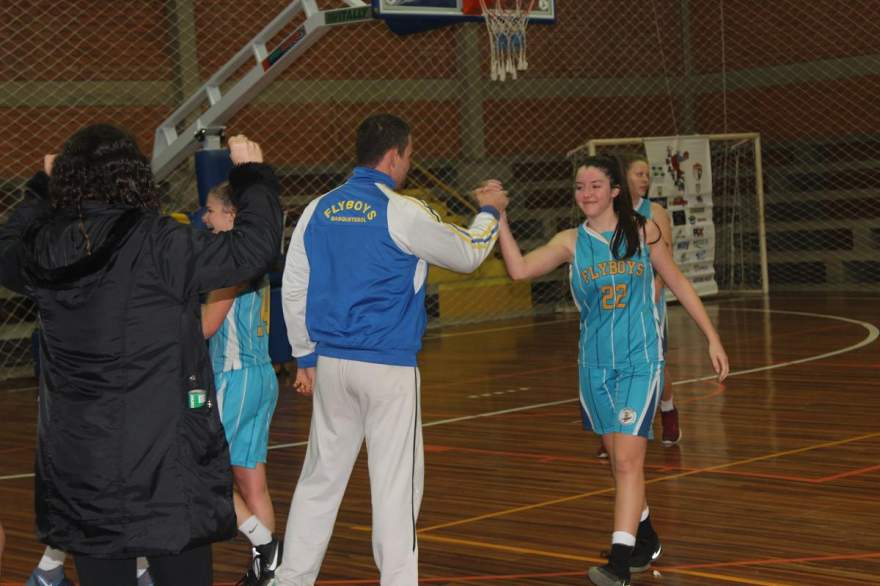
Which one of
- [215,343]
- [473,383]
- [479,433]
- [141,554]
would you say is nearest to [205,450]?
[141,554]

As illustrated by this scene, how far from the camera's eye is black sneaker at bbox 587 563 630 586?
424 cm

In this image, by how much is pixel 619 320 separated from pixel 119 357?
85.1 inches

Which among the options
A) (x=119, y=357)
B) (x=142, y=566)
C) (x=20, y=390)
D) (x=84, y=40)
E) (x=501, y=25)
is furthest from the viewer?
(x=84, y=40)

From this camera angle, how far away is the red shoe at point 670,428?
684cm

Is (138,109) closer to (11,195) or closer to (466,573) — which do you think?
(11,195)

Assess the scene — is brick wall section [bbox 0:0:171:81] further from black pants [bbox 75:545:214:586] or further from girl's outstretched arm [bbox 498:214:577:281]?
black pants [bbox 75:545:214:586]

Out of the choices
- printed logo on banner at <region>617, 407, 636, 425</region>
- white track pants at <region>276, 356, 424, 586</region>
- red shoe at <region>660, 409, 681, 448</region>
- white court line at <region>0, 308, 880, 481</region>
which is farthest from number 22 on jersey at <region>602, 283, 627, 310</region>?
white court line at <region>0, 308, 880, 481</region>

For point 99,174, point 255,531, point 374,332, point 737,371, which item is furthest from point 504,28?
point 99,174

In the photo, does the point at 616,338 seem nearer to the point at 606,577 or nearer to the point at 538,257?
the point at 538,257

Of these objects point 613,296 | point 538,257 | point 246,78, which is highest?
point 246,78

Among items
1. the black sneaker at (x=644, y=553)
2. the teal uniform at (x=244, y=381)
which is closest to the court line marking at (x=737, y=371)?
the teal uniform at (x=244, y=381)

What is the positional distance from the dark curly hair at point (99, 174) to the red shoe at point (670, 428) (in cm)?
456

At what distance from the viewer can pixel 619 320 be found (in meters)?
4.45

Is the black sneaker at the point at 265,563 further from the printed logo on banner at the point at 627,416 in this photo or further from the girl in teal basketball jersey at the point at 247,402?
the printed logo on banner at the point at 627,416
